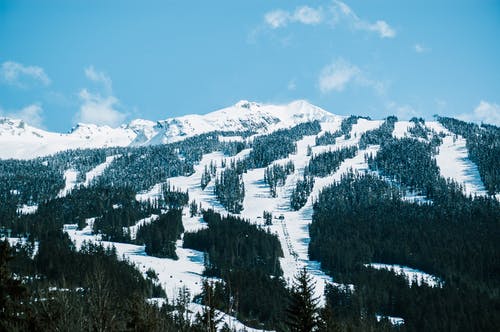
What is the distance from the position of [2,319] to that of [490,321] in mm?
113664

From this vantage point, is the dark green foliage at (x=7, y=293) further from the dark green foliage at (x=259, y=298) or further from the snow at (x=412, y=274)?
the snow at (x=412, y=274)

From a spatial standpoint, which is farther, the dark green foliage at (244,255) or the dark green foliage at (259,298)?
the dark green foliage at (244,255)

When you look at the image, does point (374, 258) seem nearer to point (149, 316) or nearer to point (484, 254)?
point (484, 254)

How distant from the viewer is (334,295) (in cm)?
13925

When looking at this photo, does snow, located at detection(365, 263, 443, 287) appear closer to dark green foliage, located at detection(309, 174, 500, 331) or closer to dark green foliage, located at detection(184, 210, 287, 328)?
dark green foliage, located at detection(309, 174, 500, 331)

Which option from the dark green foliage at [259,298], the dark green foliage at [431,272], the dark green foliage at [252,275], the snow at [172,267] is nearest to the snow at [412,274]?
the dark green foliage at [431,272]

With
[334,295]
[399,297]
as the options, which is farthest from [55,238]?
[399,297]

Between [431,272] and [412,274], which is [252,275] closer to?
[412,274]

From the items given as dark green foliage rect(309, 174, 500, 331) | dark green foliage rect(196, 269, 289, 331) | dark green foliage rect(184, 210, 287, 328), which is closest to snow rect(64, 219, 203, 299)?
dark green foliage rect(184, 210, 287, 328)

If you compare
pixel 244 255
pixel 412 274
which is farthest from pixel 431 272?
pixel 244 255

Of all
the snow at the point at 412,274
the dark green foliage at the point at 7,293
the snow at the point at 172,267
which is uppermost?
the dark green foliage at the point at 7,293

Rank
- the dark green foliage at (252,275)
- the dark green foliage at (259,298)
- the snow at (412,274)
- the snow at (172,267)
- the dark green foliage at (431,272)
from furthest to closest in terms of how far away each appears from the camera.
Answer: the snow at (412,274) → the snow at (172,267) → the dark green foliage at (252,275) → the dark green foliage at (259,298) → the dark green foliage at (431,272)

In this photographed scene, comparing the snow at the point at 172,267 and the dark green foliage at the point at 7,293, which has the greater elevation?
the dark green foliage at the point at 7,293

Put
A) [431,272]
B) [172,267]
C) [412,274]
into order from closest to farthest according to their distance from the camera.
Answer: [412,274] < [431,272] < [172,267]
